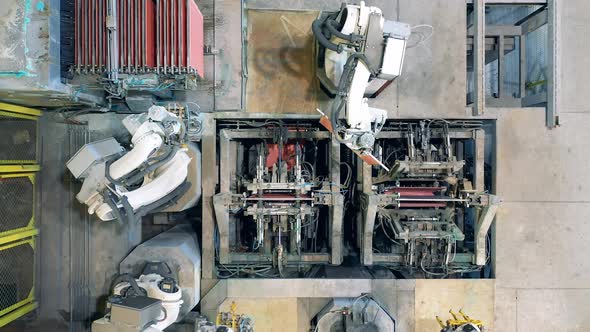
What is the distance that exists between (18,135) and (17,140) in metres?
0.05

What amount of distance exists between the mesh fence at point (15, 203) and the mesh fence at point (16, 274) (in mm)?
209

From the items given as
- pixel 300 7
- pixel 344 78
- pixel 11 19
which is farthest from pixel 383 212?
pixel 11 19

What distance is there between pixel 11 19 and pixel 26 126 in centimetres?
133

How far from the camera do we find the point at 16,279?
11.4 feet

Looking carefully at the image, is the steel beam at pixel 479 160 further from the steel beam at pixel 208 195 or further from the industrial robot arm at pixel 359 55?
the steel beam at pixel 208 195

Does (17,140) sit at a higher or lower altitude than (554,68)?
lower

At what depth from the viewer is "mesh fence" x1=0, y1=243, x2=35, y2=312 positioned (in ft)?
10.9

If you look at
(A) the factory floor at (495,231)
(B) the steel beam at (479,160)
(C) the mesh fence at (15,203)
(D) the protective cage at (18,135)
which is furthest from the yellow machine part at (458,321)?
(D) the protective cage at (18,135)

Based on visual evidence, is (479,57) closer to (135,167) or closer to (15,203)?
(135,167)

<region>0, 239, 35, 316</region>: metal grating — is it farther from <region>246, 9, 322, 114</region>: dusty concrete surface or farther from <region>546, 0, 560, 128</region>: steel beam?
<region>546, 0, 560, 128</region>: steel beam

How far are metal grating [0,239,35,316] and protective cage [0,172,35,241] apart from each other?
0.15 metres

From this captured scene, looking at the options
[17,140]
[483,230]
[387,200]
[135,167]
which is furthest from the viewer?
[483,230]

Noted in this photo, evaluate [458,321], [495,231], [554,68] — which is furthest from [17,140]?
[554,68]

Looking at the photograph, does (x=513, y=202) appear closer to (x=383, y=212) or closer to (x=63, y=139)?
(x=383, y=212)
